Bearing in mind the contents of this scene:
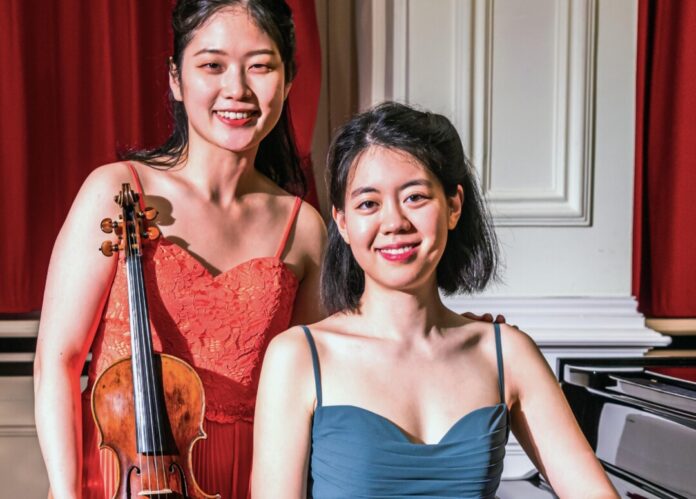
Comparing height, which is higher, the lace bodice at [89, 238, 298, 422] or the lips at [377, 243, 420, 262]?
the lips at [377, 243, 420, 262]

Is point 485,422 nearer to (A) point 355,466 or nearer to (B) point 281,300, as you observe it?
(A) point 355,466

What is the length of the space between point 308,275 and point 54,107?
3.30 feet

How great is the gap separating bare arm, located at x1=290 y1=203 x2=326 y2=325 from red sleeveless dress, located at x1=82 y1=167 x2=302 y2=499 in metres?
0.12

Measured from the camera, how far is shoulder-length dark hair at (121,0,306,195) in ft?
5.42

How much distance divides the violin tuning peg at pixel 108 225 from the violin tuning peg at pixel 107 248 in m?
0.02

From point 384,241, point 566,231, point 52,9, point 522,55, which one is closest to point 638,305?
point 566,231

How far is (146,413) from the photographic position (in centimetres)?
147

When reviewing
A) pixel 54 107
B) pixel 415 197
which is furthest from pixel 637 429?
pixel 54 107

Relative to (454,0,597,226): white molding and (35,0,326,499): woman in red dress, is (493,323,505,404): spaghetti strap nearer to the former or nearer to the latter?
(35,0,326,499): woman in red dress

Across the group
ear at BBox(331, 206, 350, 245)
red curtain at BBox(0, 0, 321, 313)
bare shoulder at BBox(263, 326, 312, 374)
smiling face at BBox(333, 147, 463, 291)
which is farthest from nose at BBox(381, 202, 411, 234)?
red curtain at BBox(0, 0, 321, 313)

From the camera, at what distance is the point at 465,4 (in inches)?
95.3

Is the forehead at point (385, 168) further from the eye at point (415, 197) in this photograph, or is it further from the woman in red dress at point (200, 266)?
the woman in red dress at point (200, 266)

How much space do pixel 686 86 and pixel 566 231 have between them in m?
0.59

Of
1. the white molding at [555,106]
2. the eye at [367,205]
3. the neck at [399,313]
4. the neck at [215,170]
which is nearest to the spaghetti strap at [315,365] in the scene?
the neck at [399,313]
